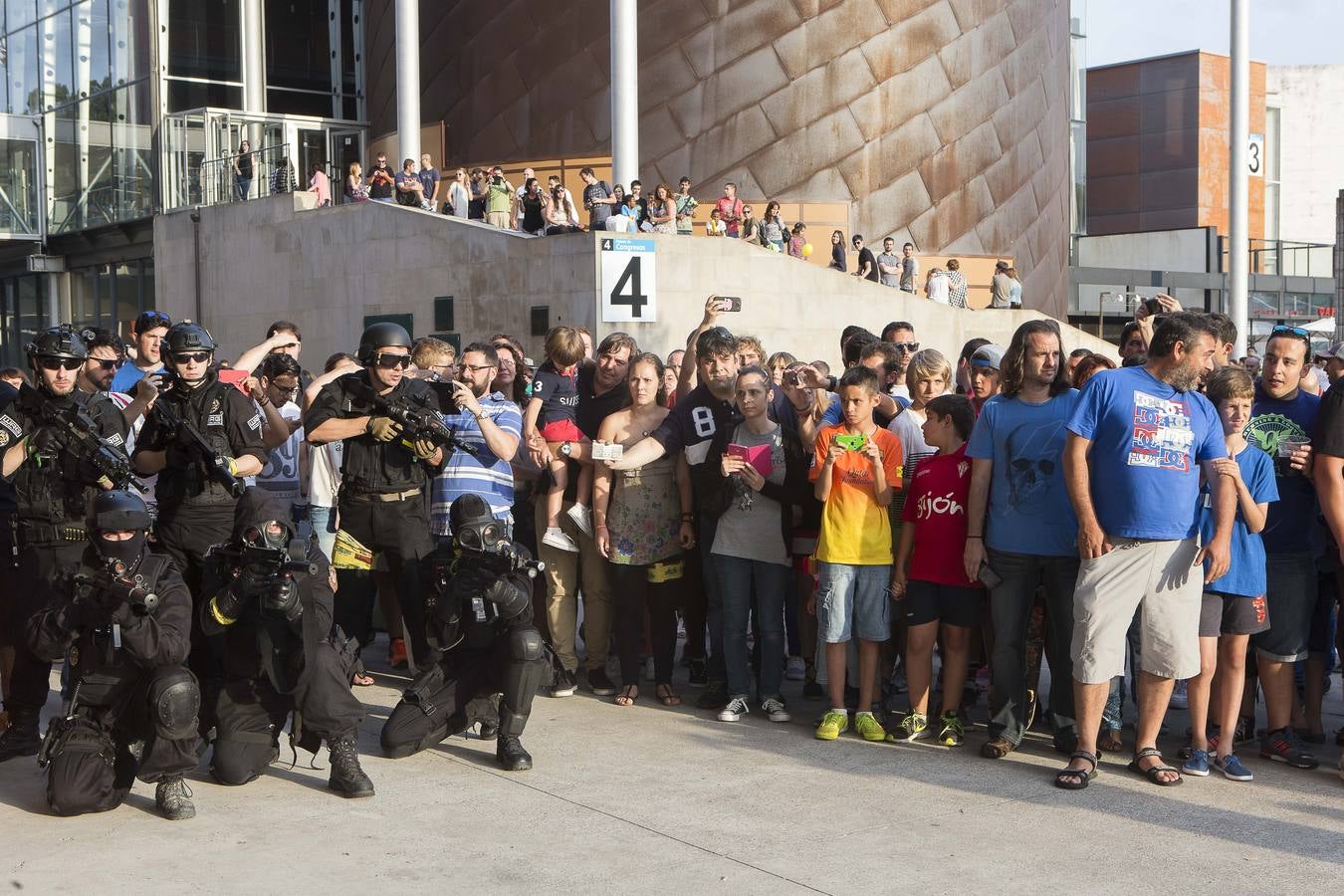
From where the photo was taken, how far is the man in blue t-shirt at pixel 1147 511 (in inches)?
241

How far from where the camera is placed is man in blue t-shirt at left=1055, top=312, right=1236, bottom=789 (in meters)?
6.12

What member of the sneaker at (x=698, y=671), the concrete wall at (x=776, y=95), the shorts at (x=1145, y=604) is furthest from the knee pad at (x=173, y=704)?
the concrete wall at (x=776, y=95)

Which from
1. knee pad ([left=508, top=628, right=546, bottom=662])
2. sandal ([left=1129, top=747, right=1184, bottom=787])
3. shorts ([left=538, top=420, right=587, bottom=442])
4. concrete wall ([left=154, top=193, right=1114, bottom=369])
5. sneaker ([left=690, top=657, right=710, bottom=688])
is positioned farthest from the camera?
concrete wall ([left=154, top=193, right=1114, bottom=369])

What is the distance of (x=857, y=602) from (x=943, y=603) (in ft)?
→ 1.42

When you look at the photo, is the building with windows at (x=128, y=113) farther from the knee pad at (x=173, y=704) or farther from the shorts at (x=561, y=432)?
the knee pad at (x=173, y=704)

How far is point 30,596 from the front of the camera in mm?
6641

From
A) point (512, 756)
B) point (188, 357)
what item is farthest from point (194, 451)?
point (512, 756)

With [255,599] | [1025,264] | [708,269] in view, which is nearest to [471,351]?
[255,599]

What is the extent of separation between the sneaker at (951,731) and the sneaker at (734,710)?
1.05m

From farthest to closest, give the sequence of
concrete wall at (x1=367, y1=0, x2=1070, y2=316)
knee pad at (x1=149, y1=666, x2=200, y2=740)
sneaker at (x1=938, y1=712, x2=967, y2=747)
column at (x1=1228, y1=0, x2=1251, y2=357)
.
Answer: concrete wall at (x1=367, y1=0, x2=1070, y2=316) < column at (x1=1228, y1=0, x2=1251, y2=357) < sneaker at (x1=938, y1=712, x2=967, y2=747) < knee pad at (x1=149, y1=666, x2=200, y2=740)

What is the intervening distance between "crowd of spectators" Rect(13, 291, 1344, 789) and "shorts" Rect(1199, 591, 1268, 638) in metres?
0.01

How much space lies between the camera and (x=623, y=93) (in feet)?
80.5

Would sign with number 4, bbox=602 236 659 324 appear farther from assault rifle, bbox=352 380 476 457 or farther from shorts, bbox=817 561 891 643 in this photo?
shorts, bbox=817 561 891 643

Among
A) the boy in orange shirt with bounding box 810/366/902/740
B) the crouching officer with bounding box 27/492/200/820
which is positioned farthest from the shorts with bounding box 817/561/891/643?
the crouching officer with bounding box 27/492/200/820
